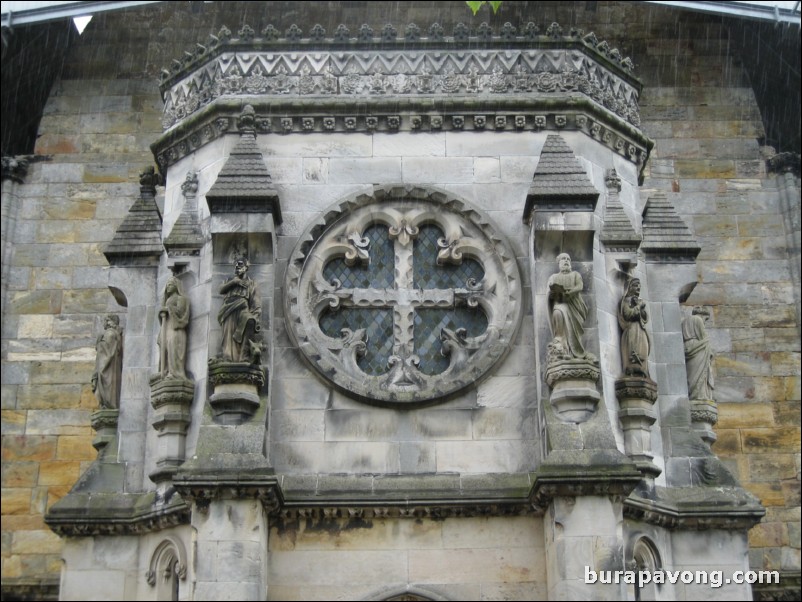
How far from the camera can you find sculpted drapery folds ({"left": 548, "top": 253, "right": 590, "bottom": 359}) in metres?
13.1

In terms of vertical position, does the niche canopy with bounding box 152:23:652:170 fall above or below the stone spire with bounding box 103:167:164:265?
above

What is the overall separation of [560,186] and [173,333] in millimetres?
4517

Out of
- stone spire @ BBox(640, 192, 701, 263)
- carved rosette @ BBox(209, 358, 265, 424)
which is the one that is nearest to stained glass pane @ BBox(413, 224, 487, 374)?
carved rosette @ BBox(209, 358, 265, 424)

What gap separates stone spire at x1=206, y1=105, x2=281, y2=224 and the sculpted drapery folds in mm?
3170

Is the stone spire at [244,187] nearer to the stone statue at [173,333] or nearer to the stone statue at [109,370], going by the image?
the stone statue at [173,333]

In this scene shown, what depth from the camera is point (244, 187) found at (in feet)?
44.8

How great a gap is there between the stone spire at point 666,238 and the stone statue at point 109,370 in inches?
251

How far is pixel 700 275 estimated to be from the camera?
62.0 ft

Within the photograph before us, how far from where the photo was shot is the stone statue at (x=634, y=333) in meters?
13.8

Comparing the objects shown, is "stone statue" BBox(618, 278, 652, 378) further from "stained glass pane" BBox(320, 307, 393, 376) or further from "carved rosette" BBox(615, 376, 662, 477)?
"stained glass pane" BBox(320, 307, 393, 376)

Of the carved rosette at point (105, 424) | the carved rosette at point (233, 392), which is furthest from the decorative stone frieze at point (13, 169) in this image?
the carved rosette at point (233, 392)

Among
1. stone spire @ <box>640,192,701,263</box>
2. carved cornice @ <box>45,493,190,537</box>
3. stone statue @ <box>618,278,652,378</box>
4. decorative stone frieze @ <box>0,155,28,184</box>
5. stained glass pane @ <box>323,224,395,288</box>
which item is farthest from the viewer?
decorative stone frieze @ <box>0,155,28,184</box>

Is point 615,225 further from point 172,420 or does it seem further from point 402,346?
point 172,420

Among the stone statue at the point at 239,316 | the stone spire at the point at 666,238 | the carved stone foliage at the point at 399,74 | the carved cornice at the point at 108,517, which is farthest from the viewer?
the stone spire at the point at 666,238
